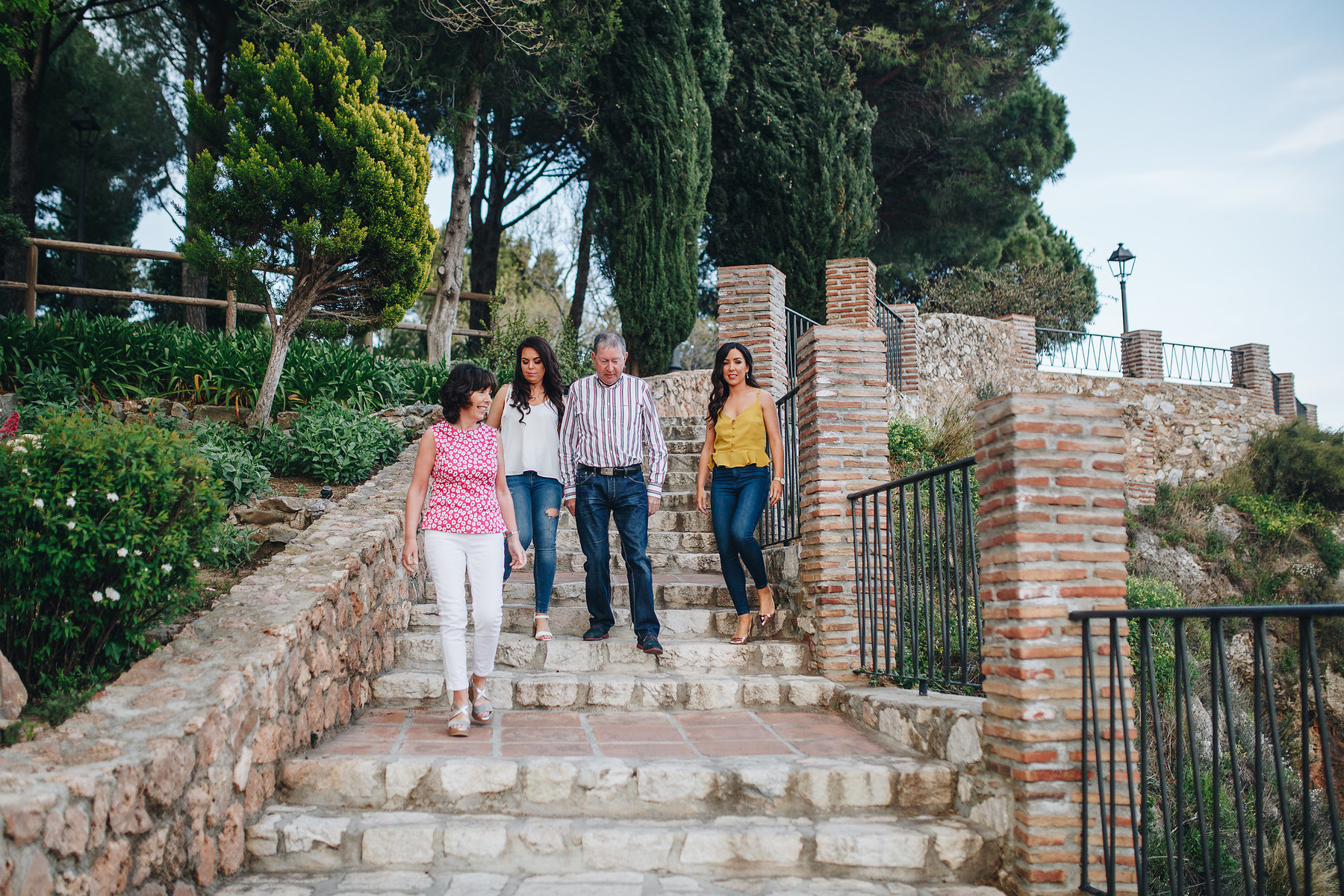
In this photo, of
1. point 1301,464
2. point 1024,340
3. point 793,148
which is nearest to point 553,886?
point 793,148

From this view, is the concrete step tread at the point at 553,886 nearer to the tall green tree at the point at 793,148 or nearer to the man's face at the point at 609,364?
the man's face at the point at 609,364

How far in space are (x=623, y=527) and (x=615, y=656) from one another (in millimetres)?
730

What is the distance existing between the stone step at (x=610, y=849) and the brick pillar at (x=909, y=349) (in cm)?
1301

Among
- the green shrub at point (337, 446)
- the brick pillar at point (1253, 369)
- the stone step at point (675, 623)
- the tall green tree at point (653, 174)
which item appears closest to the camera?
the stone step at point (675, 623)

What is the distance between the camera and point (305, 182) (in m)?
7.02

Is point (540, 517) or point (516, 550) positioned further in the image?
point (540, 517)

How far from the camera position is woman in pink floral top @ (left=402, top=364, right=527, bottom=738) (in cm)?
378

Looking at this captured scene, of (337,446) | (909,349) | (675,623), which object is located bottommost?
(675,623)

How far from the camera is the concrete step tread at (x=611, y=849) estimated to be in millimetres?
3029

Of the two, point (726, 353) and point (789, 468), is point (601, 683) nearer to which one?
point (726, 353)

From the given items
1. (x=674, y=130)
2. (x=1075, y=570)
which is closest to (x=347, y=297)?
(x=1075, y=570)

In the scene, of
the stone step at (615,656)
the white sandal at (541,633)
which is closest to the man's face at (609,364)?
the white sandal at (541,633)

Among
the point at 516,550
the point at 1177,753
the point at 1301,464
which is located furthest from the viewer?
the point at 1301,464

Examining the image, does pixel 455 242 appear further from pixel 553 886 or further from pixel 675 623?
pixel 553 886
